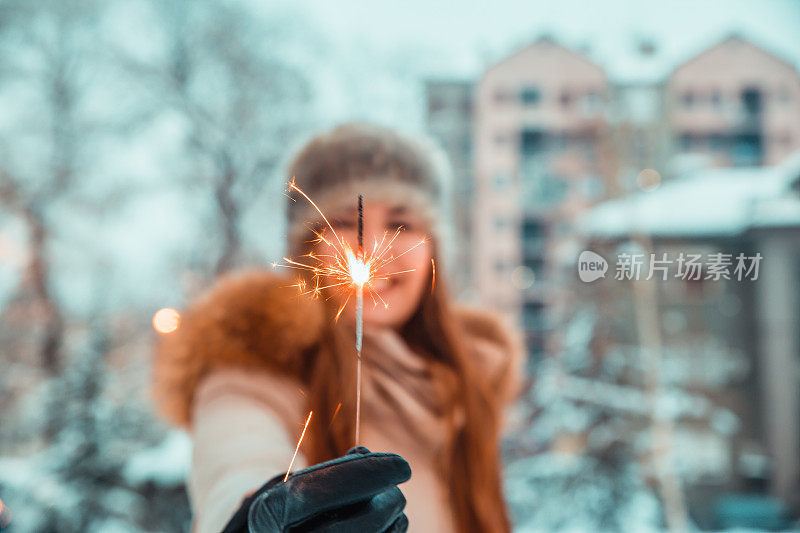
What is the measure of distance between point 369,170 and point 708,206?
1.69 m

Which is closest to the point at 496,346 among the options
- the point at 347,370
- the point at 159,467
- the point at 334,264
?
the point at 347,370

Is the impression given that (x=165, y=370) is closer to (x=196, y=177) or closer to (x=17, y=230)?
(x=196, y=177)

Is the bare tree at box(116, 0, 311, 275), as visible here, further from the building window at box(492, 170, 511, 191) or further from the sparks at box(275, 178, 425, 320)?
the sparks at box(275, 178, 425, 320)

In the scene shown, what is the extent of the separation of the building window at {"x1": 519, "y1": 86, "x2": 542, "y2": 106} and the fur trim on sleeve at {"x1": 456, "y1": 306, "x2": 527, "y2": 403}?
171 centimetres

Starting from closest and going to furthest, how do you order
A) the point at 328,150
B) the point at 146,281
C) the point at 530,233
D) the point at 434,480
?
the point at 328,150
the point at 434,480
the point at 146,281
the point at 530,233

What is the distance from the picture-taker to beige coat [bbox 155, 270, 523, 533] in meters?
0.39

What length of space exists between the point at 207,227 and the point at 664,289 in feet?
5.71

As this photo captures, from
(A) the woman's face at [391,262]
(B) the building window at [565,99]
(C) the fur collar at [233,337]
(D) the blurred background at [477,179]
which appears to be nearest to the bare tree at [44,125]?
(D) the blurred background at [477,179]

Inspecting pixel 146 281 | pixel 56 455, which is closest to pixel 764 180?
pixel 146 281

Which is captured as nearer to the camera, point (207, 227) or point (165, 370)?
point (165, 370)

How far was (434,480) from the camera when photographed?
0.49 metres

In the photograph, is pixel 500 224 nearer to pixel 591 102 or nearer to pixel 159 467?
pixel 591 102

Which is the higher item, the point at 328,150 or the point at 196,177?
the point at 196,177

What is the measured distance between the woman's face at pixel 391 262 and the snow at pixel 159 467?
1197 mm
